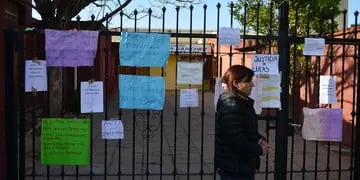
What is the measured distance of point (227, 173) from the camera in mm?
4688

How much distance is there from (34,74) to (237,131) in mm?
2393

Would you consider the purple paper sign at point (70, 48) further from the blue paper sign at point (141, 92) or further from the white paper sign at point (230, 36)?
the white paper sign at point (230, 36)

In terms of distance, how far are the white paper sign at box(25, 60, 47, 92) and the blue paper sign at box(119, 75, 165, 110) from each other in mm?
834

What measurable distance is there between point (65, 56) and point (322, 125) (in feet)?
9.81

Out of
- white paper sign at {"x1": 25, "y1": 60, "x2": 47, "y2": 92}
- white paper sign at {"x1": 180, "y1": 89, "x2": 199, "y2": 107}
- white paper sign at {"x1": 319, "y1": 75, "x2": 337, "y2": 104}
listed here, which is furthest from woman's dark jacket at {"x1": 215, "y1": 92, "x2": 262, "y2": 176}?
white paper sign at {"x1": 25, "y1": 60, "x2": 47, "y2": 92}

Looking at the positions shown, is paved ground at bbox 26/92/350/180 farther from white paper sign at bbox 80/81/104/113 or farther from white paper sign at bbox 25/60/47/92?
white paper sign at bbox 25/60/47/92

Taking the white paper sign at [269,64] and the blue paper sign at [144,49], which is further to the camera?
the white paper sign at [269,64]

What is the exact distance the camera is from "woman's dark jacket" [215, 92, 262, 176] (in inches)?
176

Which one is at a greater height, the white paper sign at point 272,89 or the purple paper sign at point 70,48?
the purple paper sign at point 70,48

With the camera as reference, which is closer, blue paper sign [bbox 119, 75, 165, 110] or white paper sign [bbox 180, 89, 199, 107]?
blue paper sign [bbox 119, 75, 165, 110]

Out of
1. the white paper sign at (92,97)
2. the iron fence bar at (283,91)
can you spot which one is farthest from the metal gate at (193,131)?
the white paper sign at (92,97)

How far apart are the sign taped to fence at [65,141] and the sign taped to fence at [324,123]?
251 cm

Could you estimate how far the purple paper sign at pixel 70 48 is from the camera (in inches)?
225

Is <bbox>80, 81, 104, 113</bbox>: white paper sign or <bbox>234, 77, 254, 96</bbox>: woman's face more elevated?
<bbox>234, 77, 254, 96</bbox>: woman's face
